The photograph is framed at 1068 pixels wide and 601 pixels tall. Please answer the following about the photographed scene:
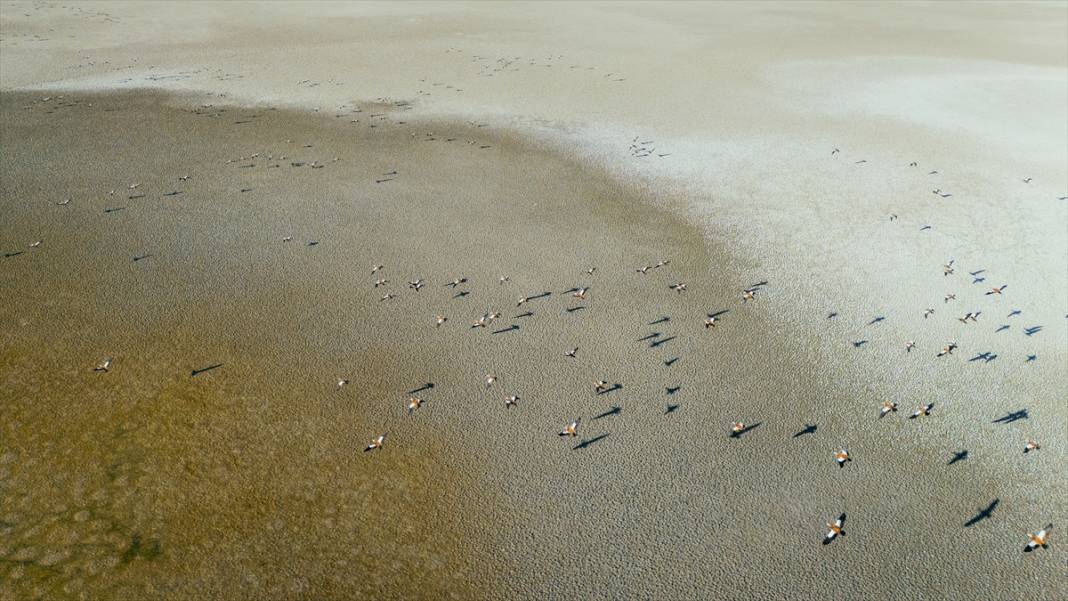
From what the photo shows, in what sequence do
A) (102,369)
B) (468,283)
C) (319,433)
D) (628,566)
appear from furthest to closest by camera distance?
1. (468,283)
2. (102,369)
3. (319,433)
4. (628,566)

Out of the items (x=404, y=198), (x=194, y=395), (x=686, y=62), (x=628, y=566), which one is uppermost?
(x=686, y=62)

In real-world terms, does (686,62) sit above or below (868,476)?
above

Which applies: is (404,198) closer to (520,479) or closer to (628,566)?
(520,479)

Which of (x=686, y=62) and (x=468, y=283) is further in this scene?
(x=686, y=62)

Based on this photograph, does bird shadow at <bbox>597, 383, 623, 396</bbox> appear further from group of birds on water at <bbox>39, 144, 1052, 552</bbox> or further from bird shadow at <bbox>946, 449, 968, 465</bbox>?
bird shadow at <bbox>946, 449, 968, 465</bbox>

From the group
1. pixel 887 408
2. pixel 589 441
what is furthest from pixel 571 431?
Answer: pixel 887 408

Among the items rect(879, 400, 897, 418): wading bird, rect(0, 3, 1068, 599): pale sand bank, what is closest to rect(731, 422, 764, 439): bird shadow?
rect(0, 3, 1068, 599): pale sand bank

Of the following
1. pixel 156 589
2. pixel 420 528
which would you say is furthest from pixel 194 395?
pixel 420 528
